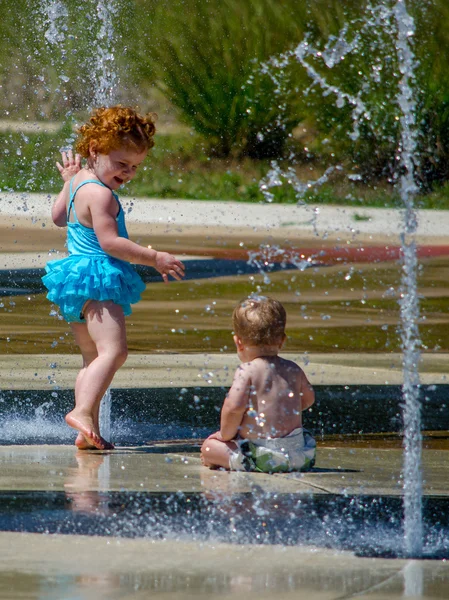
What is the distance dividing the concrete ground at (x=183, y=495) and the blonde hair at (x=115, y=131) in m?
1.28

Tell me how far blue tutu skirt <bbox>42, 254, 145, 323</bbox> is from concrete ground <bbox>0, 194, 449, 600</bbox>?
0.62 metres

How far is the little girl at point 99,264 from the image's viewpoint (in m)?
5.29

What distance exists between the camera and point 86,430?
207 inches

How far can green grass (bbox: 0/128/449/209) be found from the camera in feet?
75.1

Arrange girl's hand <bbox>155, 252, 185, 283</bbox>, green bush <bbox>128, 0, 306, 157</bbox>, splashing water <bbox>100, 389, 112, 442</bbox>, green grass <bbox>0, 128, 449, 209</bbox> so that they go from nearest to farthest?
girl's hand <bbox>155, 252, 185, 283</bbox>, splashing water <bbox>100, 389, 112, 442</bbox>, green grass <bbox>0, 128, 449, 209</bbox>, green bush <bbox>128, 0, 306, 157</bbox>

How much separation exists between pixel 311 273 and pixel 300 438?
8.14 m

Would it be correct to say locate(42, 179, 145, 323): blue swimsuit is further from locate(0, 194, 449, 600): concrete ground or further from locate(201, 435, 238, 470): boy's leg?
locate(201, 435, 238, 470): boy's leg

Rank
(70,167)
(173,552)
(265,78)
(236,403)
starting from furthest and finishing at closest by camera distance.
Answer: (265,78)
(70,167)
(236,403)
(173,552)

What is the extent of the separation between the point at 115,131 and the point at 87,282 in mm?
641

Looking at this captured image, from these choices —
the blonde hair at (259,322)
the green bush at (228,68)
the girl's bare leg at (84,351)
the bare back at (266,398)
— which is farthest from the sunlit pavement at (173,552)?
the green bush at (228,68)

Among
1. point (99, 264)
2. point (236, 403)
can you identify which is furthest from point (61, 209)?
point (236, 403)

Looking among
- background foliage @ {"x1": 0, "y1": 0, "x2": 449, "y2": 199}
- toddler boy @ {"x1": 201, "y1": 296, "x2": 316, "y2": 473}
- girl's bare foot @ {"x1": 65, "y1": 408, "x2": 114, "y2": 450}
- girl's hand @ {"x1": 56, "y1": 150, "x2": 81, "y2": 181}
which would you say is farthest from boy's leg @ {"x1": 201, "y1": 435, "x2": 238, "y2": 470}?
background foliage @ {"x1": 0, "y1": 0, "x2": 449, "y2": 199}

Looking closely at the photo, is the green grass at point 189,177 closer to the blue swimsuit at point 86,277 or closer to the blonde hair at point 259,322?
the blue swimsuit at point 86,277

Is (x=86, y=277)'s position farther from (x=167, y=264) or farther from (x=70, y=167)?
(x=70, y=167)
